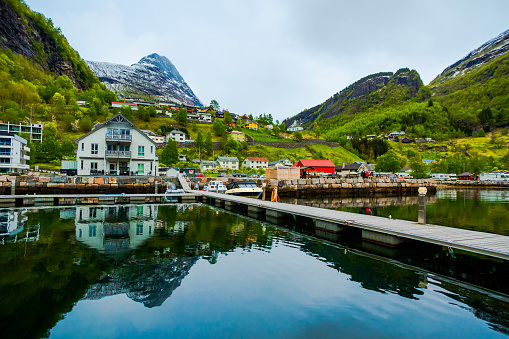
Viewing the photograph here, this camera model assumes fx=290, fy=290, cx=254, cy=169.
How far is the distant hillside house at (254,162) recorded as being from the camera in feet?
343

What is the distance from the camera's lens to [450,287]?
8.53m

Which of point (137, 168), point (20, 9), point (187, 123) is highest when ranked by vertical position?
point (20, 9)

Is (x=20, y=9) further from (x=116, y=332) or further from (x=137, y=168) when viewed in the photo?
(x=116, y=332)

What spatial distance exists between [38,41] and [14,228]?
201 m

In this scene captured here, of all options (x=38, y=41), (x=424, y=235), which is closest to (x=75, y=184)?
(x=424, y=235)

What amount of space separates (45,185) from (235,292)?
37.5m

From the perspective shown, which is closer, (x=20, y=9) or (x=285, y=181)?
(x=285, y=181)

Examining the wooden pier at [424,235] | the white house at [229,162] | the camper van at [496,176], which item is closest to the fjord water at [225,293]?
the wooden pier at [424,235]

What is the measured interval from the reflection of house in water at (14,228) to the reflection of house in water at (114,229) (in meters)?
2.09

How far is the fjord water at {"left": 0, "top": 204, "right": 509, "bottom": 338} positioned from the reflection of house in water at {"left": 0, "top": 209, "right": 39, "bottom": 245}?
1.71 ft

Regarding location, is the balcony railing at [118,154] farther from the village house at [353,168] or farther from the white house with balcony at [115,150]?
the village house at [353,168]

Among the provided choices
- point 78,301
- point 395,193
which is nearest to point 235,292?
point 78,301

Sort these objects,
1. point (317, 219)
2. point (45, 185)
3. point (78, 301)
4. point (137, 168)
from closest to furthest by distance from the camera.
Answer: point (78, 301) → point (317, 219) → point (45, 185) → point (137, 168)

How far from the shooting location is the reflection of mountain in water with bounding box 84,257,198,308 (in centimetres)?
787
